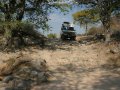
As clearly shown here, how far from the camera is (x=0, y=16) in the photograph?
19.8 m

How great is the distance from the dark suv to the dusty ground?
586 cm

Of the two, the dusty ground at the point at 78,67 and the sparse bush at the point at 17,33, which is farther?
the sparse bush at the point at 17,33

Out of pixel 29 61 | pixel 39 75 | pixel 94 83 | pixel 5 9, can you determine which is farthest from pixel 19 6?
pixel 94 83

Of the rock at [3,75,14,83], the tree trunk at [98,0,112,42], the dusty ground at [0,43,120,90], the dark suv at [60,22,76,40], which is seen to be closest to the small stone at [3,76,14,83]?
the rock at [3,75,14,83]

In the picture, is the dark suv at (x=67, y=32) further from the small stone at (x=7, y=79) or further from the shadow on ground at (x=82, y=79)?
the small stone at (x=7, y=79)

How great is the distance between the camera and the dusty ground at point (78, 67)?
1381 centimetres

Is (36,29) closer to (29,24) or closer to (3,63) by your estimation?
(29,24)

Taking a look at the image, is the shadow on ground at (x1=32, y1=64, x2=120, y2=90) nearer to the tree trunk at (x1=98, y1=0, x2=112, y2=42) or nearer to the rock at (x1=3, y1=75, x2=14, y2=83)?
the rock at (x1=3, y1=75, x2=14, y2=83)

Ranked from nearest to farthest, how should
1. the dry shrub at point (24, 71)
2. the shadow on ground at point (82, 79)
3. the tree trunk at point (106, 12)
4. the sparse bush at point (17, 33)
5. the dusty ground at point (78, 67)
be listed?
the shadow on ground at point (82, 79), the dusty ground at point (78, 67), the dry shrub at point (24, 71), the sparse bush at point (17, 33), the tree trunk at point (106, 12)

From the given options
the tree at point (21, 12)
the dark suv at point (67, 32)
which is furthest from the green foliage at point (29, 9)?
the dark suv at point (67, 32)

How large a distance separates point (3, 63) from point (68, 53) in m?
4.35

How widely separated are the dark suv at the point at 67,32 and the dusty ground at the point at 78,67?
586 cm

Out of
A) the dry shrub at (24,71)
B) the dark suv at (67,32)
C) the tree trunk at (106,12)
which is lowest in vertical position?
the dry shrub at (24,71)

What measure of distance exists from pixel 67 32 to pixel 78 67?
12356 millimetres
